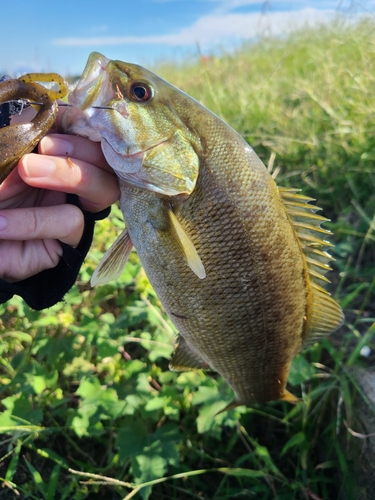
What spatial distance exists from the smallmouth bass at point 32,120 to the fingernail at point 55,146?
20 millimetres

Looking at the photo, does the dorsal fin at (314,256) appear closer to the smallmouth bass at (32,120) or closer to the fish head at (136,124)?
the fish head at (136,124)

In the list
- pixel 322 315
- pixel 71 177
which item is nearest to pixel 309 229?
pixel 322 315

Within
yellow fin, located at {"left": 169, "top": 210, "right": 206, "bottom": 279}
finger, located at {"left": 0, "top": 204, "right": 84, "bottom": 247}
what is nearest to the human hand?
finger, located at {"left": 0, "top": 204, "right": 84, "bottom": 247}

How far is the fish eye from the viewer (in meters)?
1.37

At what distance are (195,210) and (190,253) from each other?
166 mm

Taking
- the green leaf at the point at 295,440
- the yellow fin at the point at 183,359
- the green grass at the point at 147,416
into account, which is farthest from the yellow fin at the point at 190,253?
the green leaf at the point at 295,440

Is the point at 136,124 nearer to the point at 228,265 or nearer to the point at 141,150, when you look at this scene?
the point at 141,150

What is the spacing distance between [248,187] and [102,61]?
0.64 m

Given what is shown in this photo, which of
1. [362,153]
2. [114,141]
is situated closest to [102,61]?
[114,141]

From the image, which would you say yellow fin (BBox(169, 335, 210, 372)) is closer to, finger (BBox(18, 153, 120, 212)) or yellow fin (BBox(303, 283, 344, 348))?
yellow fin (BBox(303, 283, 344, 348))

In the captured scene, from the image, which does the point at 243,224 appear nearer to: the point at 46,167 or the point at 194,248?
the point at 194,248

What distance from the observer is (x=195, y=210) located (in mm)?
1383

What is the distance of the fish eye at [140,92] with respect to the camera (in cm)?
137

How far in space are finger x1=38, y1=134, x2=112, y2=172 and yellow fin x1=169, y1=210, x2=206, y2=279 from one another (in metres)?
0.38
